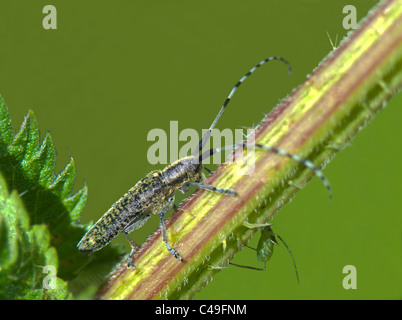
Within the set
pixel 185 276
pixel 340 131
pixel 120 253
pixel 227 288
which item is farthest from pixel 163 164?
pixel 340 131

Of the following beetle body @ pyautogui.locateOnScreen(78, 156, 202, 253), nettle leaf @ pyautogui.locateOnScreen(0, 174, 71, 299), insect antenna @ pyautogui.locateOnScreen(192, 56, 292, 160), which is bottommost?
nettle leaf @ pyautogui.locateOnScreen(0, 174, 71, 299)

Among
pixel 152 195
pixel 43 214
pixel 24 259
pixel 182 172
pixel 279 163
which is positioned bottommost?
pixel 24 259

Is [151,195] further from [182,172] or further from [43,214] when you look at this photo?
[43,214]
